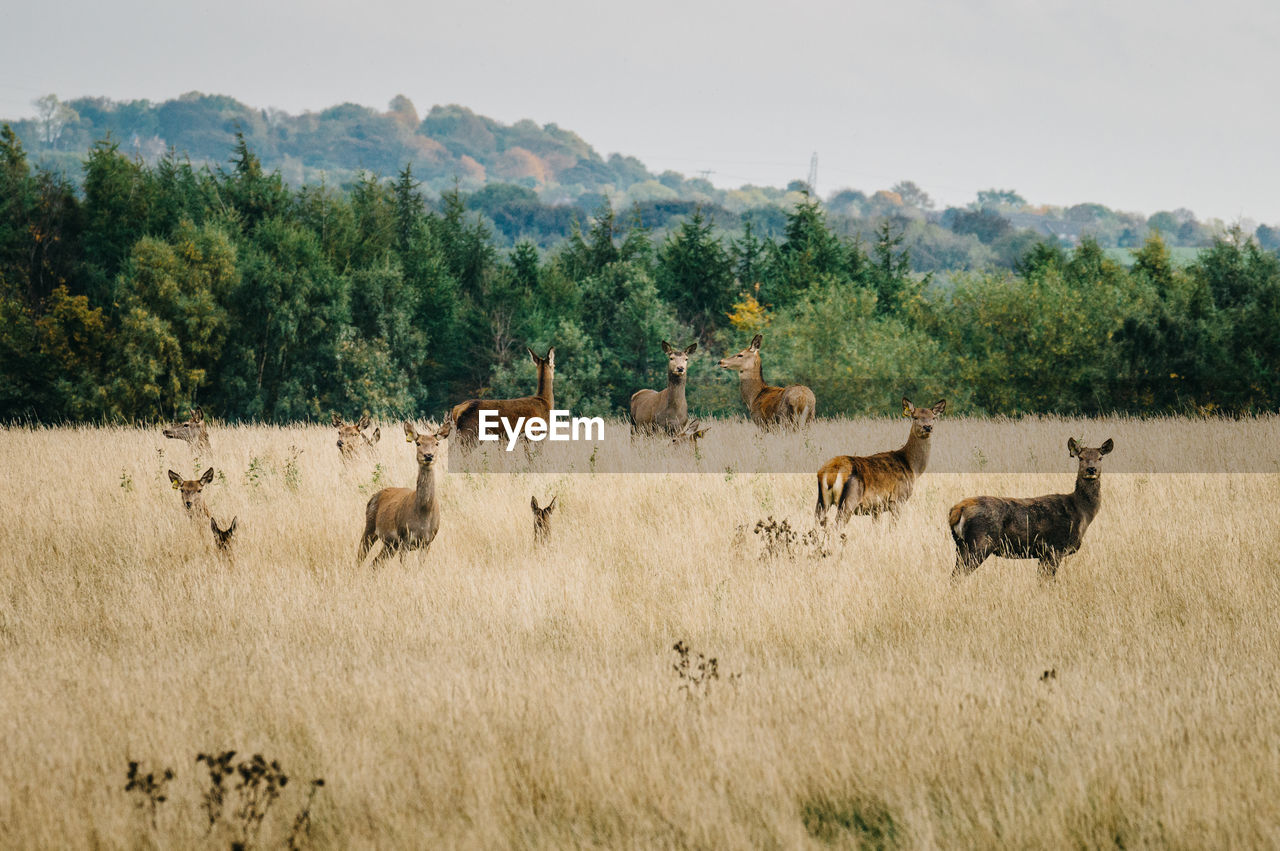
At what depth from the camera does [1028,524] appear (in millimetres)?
7992

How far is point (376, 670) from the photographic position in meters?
6.34

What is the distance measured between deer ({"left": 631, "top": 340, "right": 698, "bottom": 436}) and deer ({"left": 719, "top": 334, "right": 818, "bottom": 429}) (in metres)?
A: 1.43

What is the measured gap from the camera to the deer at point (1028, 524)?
7.97 metres

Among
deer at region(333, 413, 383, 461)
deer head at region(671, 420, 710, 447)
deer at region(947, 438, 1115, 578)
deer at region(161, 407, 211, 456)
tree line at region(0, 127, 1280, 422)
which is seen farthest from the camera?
tree line at region(0, 127, 1280, 422)

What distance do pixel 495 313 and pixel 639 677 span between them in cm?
3148

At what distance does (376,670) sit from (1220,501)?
982 centimetres

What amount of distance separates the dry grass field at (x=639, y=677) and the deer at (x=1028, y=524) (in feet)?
0.74

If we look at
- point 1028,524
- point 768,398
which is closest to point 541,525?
point 1028,524

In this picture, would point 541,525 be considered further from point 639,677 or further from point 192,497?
point 639,677

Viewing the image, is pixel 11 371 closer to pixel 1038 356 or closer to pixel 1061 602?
pixel 1038 356

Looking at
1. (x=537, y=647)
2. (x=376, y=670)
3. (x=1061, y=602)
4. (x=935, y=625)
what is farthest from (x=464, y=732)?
(x=1061, y=602)

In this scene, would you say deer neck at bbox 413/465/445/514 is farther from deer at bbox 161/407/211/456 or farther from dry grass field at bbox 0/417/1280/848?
deer at bbox 161/407/211/456

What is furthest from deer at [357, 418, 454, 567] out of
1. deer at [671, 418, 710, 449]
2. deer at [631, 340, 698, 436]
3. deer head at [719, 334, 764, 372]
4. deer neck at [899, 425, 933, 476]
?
deer head at [719, 334, 764, 372]

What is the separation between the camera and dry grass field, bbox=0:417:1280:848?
452 centimetres
